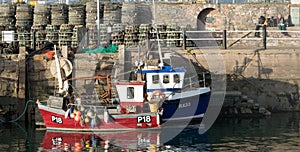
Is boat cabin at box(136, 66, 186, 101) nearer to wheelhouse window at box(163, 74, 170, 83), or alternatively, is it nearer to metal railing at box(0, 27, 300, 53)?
wheelhouse window at box(163, 74, 170, 83)

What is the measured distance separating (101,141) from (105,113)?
1437 millimetres

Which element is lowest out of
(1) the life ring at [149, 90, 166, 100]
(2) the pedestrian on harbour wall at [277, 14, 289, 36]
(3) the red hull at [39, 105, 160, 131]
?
(3) the red hull at [39, 105, 160, 131]

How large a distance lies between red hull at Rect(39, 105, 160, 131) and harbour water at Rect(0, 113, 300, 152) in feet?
1.16

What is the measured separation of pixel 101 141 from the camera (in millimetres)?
30953

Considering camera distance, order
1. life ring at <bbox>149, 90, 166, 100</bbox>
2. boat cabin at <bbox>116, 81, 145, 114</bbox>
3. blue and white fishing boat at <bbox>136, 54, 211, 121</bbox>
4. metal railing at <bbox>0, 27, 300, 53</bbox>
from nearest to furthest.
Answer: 1. life ring at <bbox>149, 90, 166, 100</bbox>
2. blue and white fishing boat at <bbox>136, 54, 211, 121</bbox>
3. boat cabin at <bbox>116, 81, 145, 114</bbox>
4. metal railing at <bbox>0, 27, 300, 53</bbox>

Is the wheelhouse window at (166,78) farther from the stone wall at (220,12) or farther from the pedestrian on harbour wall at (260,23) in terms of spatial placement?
the stone wall at (220,12)

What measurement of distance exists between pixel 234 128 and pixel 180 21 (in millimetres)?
13063

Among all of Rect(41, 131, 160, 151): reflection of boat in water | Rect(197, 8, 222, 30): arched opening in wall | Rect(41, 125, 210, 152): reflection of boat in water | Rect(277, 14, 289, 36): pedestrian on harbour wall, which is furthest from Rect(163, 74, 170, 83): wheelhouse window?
Rect(197, 8, 222, 30): arched opening in wall

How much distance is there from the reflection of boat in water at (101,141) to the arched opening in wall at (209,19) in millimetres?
14846

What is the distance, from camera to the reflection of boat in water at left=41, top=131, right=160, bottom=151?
29750 mm

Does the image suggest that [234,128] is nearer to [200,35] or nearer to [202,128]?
[202,128]

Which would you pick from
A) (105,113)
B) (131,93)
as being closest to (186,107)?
(131,93)

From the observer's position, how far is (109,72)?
35.9 meters

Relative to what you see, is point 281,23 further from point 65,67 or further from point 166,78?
point 65,67
